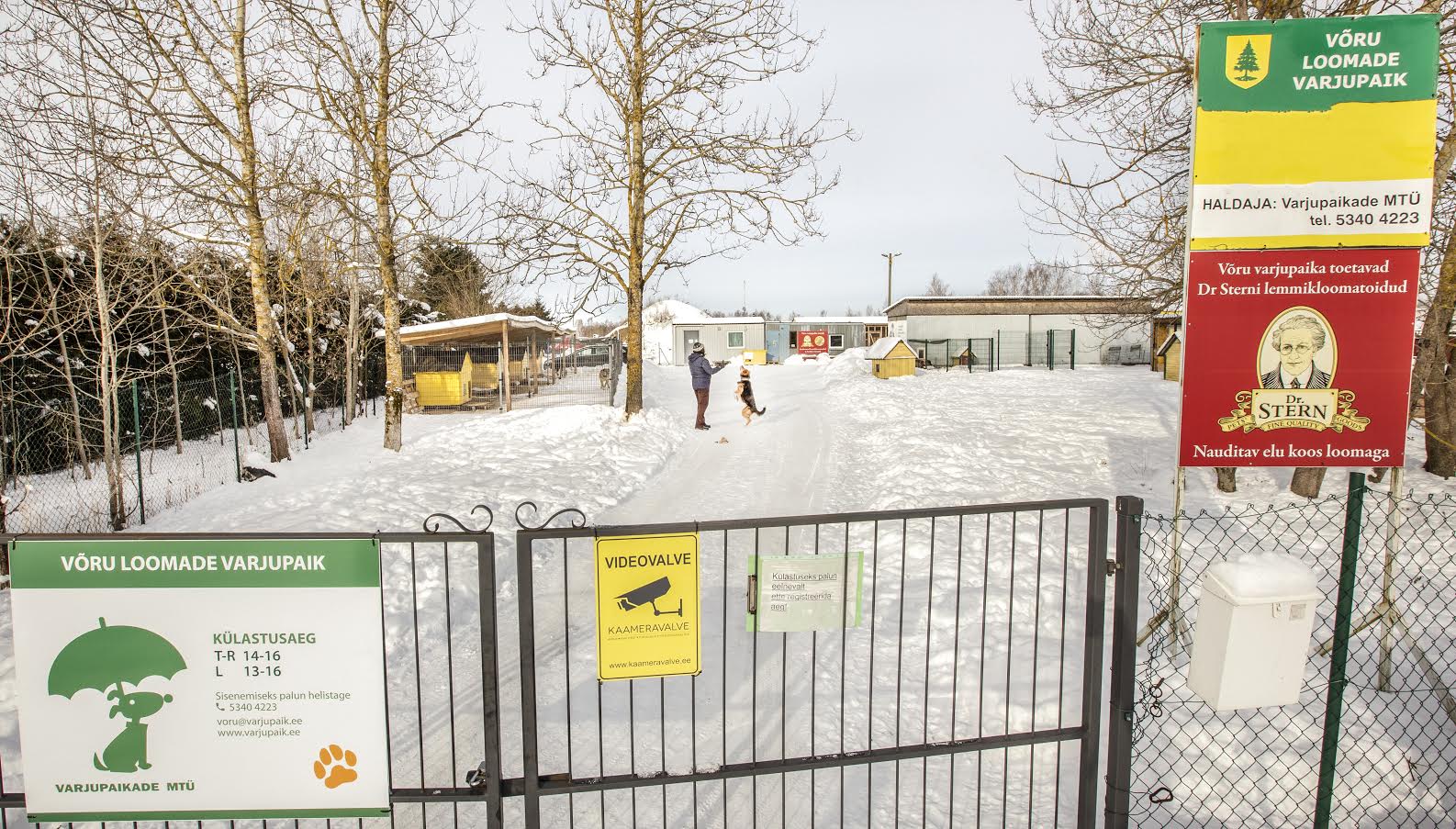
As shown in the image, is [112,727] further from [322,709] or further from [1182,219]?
[1182,219]

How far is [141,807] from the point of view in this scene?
2686 millimetres

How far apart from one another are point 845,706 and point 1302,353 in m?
3.89

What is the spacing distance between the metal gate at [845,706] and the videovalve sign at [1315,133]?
105 inches

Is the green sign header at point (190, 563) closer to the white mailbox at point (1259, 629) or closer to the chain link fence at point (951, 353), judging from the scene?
the white mailbox at point (1259, 629)

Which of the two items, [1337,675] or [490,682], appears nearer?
[490,682]

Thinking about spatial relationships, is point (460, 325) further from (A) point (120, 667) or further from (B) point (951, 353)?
(B) point (951, 353)

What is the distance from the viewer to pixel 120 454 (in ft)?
31.7

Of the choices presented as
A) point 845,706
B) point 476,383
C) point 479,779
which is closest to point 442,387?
point 476,383

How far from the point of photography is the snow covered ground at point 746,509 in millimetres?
3969

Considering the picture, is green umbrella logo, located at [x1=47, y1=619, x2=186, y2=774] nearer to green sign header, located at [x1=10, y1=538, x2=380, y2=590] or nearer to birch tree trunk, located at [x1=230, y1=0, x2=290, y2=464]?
green sign header, located at [x1=10, y1=538, x2=380, y2=590]

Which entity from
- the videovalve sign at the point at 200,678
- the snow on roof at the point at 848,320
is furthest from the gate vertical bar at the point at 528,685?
the snow on roof at the point at 848,320

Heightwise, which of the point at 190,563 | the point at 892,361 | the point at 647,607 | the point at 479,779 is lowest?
the point at 479,779

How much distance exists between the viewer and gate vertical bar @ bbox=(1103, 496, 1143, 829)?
116 inches

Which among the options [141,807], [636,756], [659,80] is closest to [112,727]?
[141,807]
